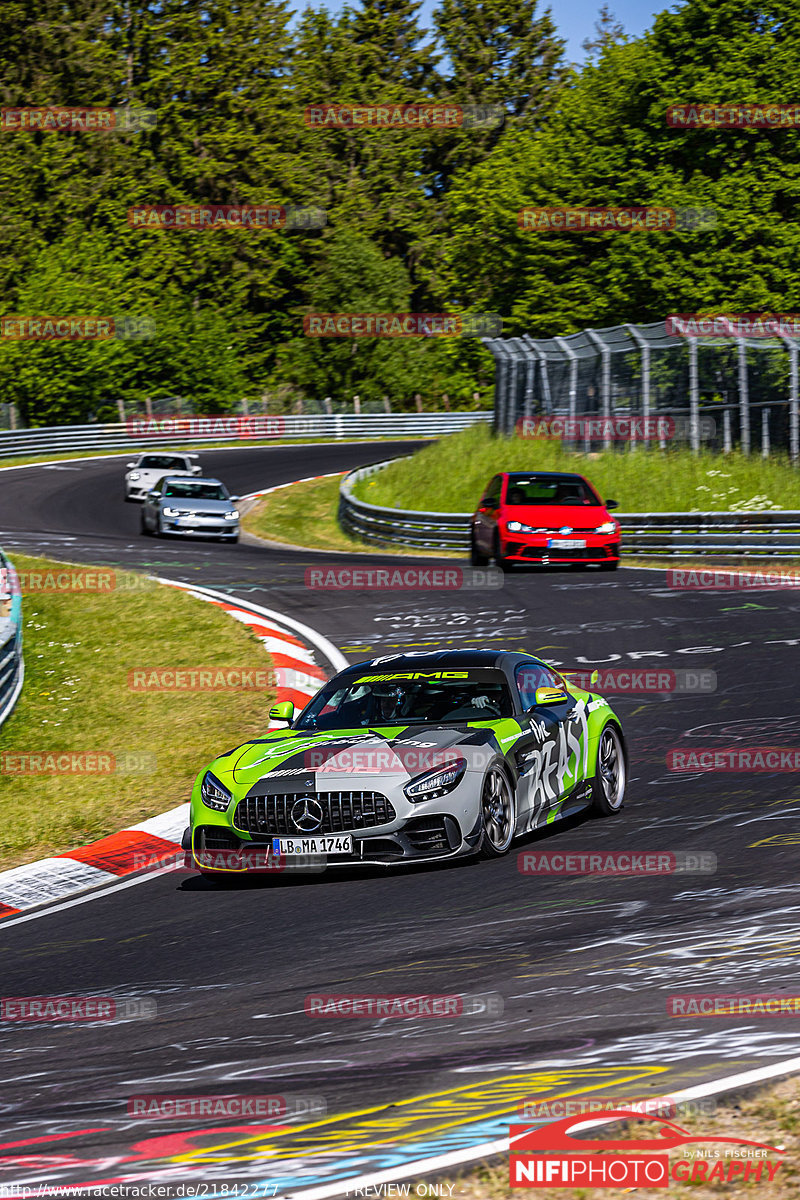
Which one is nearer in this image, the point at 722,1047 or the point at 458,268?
the point at 722,1047

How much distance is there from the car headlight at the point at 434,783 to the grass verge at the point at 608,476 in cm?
1981

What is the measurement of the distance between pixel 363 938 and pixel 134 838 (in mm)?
3579

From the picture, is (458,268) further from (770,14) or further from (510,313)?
(770,14)

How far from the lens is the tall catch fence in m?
28.6

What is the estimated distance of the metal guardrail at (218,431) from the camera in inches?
2164

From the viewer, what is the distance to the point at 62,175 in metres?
78.6

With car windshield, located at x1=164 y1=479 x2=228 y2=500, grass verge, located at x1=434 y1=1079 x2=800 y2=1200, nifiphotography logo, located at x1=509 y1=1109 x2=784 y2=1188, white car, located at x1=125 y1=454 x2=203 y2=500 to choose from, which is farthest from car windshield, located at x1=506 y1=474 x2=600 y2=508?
nifiphotography logo, located at x1=509 y1=1109 x2=784 y2=1188

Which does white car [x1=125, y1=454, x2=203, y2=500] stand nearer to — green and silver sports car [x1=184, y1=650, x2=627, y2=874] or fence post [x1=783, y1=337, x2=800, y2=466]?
fence post [x1=783, y1=337, x2=800, y2=466]

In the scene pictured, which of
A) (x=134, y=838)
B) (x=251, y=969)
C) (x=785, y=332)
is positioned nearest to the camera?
(x=251, y=969)

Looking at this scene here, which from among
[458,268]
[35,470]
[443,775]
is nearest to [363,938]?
[443,775]

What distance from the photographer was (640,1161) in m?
4.29

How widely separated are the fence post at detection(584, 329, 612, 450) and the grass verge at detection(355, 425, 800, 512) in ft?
2.14

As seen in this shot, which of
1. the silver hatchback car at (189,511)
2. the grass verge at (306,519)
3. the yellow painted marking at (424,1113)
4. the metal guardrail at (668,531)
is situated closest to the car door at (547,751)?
the yellow painted marking at (424,1113)

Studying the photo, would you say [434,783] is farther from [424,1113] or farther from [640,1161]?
[640,1161]
